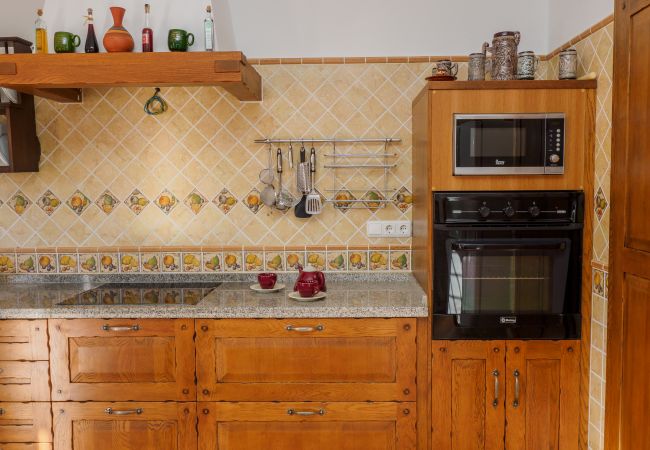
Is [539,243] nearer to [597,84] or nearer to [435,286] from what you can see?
[435,286]

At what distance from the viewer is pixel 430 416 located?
2234 millimetres

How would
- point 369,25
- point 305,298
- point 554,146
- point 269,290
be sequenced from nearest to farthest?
point 554,146, point 305,298, point 269,290, point 369,25

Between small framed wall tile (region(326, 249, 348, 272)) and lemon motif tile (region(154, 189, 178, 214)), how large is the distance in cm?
86

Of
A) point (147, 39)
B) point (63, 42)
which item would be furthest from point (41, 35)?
point (147, 39)

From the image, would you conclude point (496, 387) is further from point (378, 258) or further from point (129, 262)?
point (129, 262)

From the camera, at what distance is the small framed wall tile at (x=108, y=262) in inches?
111

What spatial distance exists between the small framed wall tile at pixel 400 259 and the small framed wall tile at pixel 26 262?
1906 mm

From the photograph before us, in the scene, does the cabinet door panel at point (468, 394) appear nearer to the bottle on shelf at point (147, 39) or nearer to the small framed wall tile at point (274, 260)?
the small framed wall tile at point (274, 260)

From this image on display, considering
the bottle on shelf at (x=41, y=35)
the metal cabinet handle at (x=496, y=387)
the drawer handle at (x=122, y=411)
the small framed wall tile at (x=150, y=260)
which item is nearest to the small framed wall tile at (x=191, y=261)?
the small framed wall tile at (x=150, y=260)

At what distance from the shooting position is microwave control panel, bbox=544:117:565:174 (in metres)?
2.15

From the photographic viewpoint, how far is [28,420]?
7.52 feet

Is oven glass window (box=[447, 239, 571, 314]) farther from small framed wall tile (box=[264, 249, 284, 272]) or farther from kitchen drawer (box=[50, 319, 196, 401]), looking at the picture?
kitchen drawer (box=[50, 319, 196, 401])

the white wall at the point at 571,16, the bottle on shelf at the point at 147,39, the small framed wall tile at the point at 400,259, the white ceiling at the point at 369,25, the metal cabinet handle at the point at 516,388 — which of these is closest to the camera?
the white wall at the point at 571,16

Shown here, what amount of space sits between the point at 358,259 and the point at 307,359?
2.38ft
